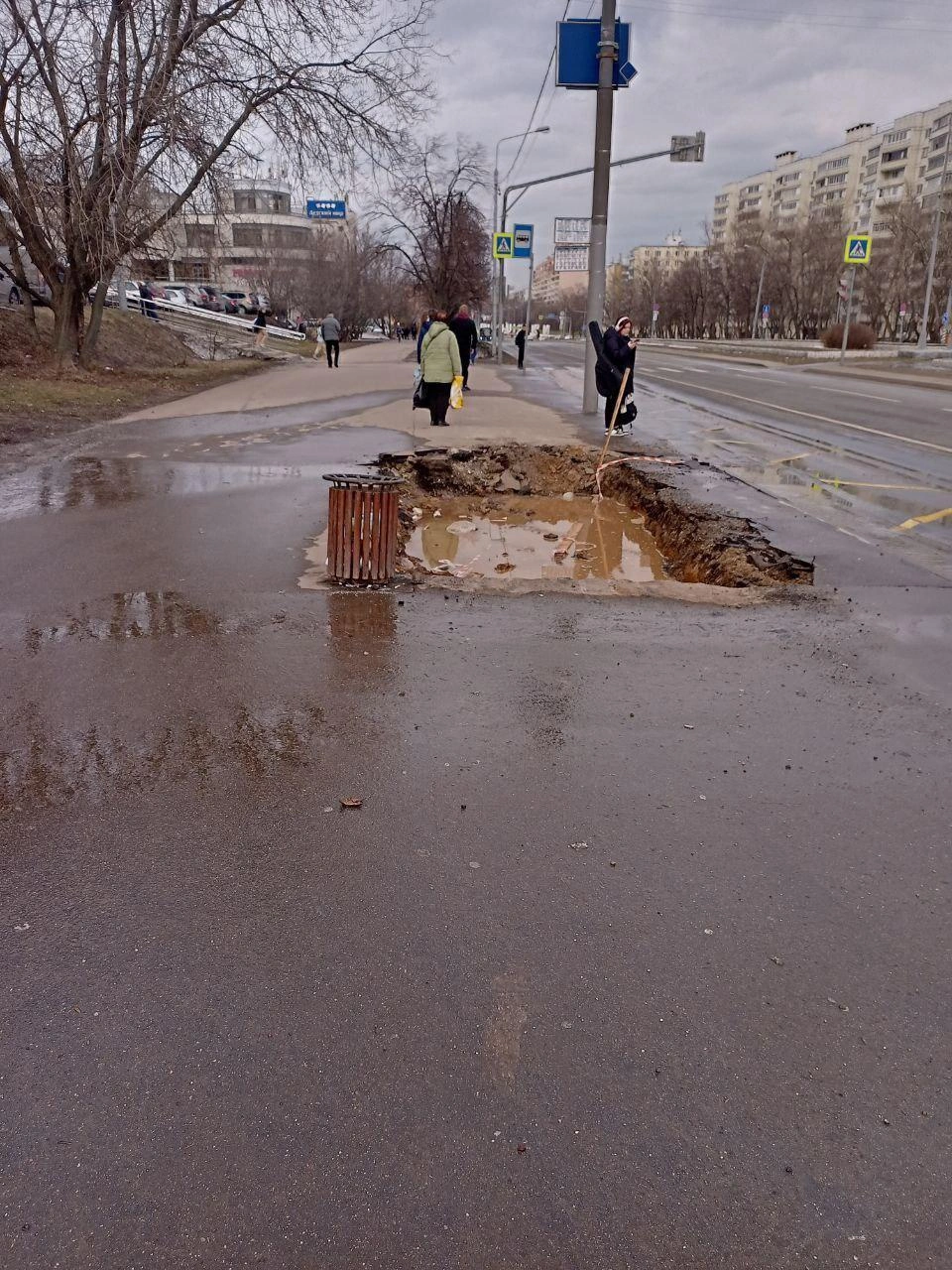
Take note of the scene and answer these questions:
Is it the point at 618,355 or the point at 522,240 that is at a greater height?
the point at 522,240

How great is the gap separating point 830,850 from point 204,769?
104 inches

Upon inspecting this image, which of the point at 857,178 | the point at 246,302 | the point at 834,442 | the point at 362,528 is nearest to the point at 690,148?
the point at 834,442

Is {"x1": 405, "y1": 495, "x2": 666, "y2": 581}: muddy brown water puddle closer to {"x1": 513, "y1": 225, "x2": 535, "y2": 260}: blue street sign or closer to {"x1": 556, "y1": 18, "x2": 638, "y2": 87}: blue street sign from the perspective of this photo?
{"x1": 556, "y1": 18, "x2": 638, "y2": 87}: blue street sign

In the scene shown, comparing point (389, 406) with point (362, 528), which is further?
point (389, 406)

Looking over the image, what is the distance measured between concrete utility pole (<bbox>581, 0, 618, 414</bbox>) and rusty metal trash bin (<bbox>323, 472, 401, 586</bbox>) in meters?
10.2

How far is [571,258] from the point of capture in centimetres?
3747

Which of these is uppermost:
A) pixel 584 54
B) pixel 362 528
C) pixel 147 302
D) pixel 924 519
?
pixel 584 54

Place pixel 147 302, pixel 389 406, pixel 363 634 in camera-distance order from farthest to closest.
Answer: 1. pixel 147 302
2. pixel 389 406
3. pixel 363 634

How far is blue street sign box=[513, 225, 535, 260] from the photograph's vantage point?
121 feet

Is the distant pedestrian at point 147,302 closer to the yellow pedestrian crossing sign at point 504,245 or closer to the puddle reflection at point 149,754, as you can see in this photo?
the yellow pedestrian crossing sign at point 504,245

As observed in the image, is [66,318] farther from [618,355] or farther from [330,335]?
[618,355]

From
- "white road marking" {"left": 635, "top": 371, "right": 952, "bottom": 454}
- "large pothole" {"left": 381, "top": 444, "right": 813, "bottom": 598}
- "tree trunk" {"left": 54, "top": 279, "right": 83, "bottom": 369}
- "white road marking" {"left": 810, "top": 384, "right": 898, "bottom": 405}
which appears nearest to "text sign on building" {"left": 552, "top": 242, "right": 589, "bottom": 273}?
"white road marking" {"left": 810, "top": 384, "right": 898, "bottom": 405}

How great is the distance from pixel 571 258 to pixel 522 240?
2.20 meters

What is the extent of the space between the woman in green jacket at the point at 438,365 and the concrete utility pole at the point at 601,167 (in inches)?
101
